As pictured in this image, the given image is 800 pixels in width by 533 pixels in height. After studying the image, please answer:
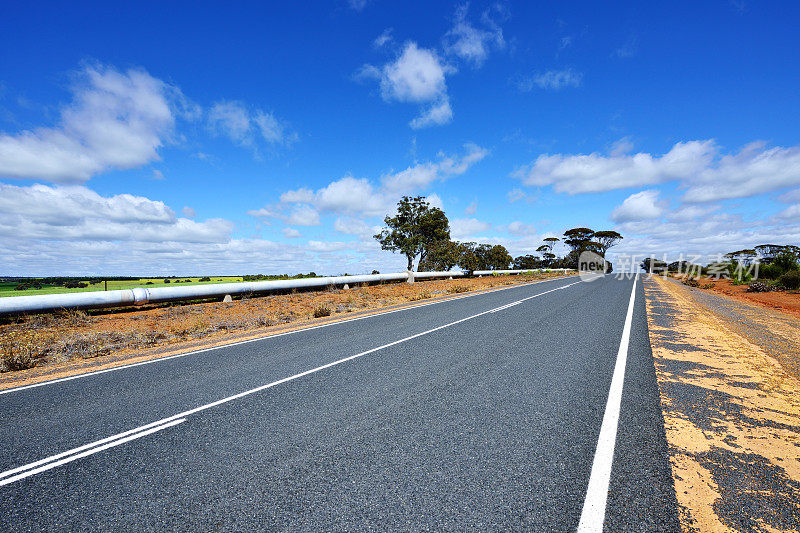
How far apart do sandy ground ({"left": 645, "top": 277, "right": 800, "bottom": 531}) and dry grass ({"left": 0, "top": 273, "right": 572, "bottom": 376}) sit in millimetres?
8841

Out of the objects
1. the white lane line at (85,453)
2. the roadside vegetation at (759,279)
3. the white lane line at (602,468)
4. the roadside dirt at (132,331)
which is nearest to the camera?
the white lane line at (602,468)

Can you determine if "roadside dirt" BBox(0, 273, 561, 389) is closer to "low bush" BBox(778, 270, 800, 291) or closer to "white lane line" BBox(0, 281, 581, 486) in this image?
"white lane line" BBox(0, 281, 581, 486)

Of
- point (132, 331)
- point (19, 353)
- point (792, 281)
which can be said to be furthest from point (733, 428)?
point (792, 281)

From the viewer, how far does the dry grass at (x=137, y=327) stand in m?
7.54

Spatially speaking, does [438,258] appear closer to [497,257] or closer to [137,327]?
[497,257]

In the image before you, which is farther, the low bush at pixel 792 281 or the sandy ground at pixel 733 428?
the low bush at pixel 792 281

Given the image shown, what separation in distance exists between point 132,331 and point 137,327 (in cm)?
75

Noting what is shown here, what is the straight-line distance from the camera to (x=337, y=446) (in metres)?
3.32

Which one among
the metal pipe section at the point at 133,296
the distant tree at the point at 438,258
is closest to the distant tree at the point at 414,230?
the distant tree at the point at 438,258

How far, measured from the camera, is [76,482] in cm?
288

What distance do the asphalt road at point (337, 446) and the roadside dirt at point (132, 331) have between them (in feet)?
4.94

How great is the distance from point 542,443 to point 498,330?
5496mm

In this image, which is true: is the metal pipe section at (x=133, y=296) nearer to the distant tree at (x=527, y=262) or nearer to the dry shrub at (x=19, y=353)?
the dry shrub at (x=19, y=353)

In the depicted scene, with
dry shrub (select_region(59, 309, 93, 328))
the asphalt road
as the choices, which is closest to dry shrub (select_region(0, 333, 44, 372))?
dry shrub (select_region(59, 309, 93, 328))
